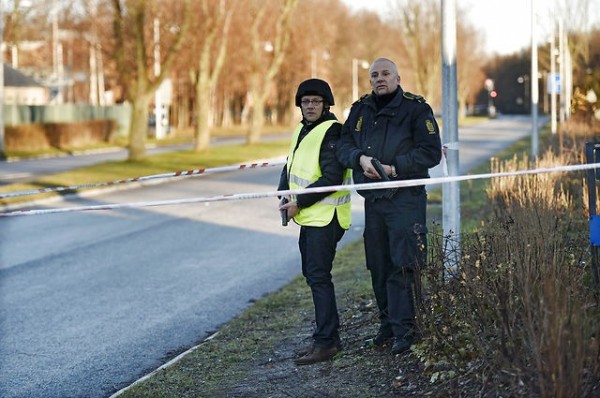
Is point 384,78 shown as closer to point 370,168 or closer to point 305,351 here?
point 370,168

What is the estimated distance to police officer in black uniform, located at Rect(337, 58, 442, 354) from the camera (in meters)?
6.35

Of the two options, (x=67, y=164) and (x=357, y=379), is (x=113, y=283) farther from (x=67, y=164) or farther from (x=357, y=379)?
(x=67, y=164)

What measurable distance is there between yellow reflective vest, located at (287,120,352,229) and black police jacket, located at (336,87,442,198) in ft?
0.80

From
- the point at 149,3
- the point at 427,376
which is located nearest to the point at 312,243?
the point at 427,376

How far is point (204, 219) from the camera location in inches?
709

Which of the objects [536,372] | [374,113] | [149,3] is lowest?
[536,372]

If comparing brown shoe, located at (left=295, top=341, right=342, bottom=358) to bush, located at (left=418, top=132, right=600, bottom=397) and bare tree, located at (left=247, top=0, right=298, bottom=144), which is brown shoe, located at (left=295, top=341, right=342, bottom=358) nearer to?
bush, located at (left=418, top=132, right=600, bottom=397)

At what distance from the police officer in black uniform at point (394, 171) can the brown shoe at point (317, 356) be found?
32cm

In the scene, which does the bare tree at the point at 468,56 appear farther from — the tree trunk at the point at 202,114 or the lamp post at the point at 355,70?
the tree trunk at the point at 202,114

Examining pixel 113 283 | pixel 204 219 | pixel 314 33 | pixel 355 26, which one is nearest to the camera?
pixel 113 283

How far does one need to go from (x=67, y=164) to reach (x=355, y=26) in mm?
65741

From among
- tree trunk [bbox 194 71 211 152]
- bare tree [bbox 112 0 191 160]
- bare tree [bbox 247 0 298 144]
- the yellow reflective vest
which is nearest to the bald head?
the yellow reflective vest

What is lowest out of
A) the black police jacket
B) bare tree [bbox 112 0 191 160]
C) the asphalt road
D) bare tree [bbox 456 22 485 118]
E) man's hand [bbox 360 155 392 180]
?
the asphalt road

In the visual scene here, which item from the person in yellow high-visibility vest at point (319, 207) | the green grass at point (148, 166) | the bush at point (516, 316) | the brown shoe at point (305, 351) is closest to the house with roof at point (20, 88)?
the green grass at point (148, 166)
